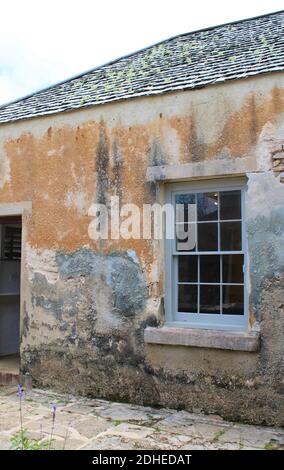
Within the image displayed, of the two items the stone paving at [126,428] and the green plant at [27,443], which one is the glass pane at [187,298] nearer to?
the stone paving at [126,428]

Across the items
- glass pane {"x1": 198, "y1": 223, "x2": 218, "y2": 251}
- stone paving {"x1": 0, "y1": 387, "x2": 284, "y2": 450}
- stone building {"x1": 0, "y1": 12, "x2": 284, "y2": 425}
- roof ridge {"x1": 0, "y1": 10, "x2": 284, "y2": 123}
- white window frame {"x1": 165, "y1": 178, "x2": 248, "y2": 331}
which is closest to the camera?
stone paving {"x1": 0, "y1": 387, "x2": 284, "y2": 450}

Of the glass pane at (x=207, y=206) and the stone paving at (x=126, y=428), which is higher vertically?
the glass pane at (x=207, y=206)

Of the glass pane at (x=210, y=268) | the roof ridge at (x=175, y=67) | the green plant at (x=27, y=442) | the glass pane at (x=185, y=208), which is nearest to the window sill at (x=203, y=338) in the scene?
the glass pane at (x=210, y=268)

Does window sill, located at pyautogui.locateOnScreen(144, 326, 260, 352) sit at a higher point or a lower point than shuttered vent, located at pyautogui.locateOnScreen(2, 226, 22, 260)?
lower

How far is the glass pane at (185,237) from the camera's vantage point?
21.3 feet

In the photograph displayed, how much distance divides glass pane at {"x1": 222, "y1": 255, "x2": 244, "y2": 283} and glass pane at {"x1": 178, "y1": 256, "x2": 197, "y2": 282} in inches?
16.7

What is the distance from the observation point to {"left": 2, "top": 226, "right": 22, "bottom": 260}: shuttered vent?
30.1 ft

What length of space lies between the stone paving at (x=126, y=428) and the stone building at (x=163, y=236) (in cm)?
25

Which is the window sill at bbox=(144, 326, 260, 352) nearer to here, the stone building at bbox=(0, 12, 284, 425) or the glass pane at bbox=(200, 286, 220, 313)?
the stone building at bbox=(0, 12, 284, 425)

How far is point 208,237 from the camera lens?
6379 millimetres

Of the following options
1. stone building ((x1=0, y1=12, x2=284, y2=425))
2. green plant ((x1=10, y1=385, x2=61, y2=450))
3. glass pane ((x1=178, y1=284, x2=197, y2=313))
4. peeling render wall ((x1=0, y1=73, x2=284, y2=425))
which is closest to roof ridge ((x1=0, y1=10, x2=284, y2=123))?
stone building ((x1=0, y1=12, x2=284, y2=425))
